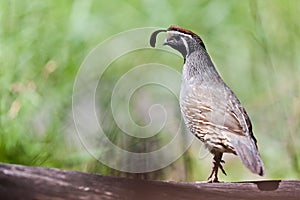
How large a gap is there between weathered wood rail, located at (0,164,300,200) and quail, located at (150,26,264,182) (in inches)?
1.7

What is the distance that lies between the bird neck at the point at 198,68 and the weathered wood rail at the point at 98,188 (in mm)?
153

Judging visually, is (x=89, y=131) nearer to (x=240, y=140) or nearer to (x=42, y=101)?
(x=42, y=101)

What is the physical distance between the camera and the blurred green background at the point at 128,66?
3.79ft

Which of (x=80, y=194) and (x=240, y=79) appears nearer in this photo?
(x=80, y=194)

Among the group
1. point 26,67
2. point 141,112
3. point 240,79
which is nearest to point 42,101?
point 26,67

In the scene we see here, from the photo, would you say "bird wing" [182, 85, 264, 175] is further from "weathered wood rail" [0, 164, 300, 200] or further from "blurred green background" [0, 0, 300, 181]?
"blurred green background" [0, 0, 300, 181]

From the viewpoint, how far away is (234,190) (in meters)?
0.95

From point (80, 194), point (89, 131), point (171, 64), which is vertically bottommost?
point (80, 194)

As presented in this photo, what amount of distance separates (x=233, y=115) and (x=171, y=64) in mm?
202

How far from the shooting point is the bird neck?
1.00 m

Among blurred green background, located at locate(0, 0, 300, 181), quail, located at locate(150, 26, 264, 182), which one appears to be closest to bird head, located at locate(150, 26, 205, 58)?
quail, located at locate(150, 26, 264, 182)

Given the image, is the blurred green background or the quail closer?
the quail

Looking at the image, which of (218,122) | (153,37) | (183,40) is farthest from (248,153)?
(153,37)

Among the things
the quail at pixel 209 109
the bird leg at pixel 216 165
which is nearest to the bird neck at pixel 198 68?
the quail at pixel 209 109
